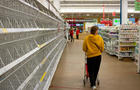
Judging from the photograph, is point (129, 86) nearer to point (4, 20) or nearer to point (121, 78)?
point (121, 78)

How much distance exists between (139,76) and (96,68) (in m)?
2.29

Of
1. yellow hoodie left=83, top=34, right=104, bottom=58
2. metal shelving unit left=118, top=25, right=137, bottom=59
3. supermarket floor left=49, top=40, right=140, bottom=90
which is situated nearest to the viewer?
yellow hoodie left=83, top=34, right=104, bottom=58

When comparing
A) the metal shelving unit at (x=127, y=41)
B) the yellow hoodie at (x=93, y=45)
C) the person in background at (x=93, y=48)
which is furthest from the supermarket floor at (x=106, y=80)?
the metal shelving unit at (x=127, y=41)

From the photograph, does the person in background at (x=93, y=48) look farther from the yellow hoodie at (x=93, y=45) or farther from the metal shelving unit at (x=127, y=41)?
the metal shelving unit at (x=127, y=41)

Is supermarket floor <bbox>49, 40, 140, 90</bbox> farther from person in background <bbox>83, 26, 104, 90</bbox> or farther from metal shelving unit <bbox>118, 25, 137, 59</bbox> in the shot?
metal shelving unit <bbox>118, 25, 137, 59</bbox>

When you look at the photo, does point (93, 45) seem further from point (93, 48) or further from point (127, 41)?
point (127, 41)

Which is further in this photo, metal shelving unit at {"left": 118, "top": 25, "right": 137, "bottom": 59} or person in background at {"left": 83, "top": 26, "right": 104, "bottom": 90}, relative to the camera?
metal shelving unit at {"left": 118, "top": 25, "right": 137, "bottom": 59}

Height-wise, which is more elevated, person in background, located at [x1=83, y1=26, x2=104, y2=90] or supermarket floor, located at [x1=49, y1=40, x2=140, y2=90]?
person in background, located at [x1=83, y1=26, x2=104, y2=90]

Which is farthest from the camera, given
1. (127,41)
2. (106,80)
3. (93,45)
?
(127,41)

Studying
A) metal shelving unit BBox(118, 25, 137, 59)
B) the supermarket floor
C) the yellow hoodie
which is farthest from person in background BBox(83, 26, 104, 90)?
metal shelving unit BBox(118, 25, 137, 59)

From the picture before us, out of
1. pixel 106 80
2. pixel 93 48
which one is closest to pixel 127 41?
pixel 106 80

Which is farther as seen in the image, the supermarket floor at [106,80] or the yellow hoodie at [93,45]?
the supermarket floor at [106,80]

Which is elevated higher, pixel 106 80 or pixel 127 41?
pixel 127 41

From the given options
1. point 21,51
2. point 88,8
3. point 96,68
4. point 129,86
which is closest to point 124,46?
point 129,86
